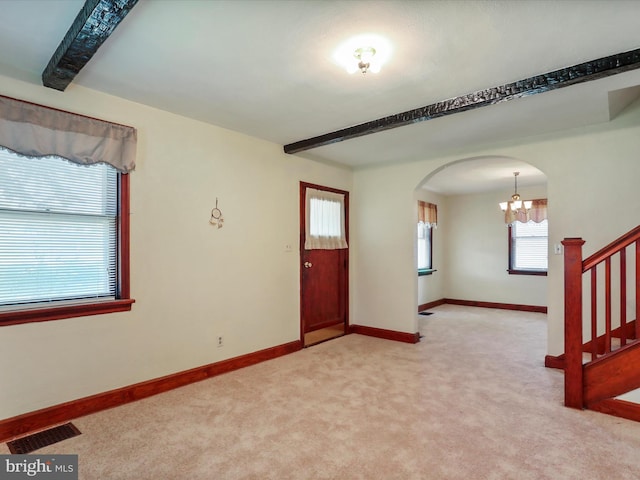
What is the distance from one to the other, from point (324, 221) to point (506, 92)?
2.71 m

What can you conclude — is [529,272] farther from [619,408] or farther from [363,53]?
[363,53]

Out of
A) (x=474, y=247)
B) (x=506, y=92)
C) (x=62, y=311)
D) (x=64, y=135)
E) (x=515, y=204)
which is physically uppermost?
(x=506, y=92)

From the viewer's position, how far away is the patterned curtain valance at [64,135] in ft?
7.66

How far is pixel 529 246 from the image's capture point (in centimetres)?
696

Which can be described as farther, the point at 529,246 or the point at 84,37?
the point at 529,246

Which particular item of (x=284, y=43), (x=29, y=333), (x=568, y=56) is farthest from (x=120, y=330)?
(x=568, y=56)

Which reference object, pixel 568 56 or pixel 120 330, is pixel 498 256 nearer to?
pixel 568 56

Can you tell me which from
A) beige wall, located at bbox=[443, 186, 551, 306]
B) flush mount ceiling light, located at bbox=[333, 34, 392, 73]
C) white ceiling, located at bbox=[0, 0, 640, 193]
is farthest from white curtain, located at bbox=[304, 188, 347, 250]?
beige wall, located at bbox=[443, 186, 551, 306]

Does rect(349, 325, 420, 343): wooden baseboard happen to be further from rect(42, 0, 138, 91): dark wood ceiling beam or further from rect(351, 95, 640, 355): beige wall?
rect(42, 0, 138, 91): dark wood ceiling beam

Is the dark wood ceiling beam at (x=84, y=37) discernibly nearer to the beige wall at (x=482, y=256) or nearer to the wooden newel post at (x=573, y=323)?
the wooden newel post at (x=573, y=323)

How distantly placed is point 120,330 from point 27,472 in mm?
1025


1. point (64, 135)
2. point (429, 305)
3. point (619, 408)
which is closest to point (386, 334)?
point (619, 408)

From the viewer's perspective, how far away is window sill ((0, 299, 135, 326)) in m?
2.34

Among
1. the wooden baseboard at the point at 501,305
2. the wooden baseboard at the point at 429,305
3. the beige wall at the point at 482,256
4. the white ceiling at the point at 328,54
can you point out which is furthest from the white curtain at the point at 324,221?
the wooden baseboard at the point at 501,305
